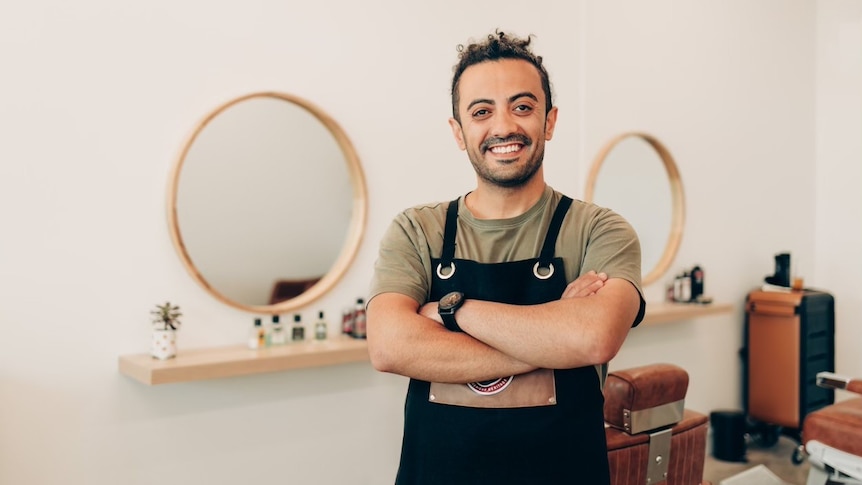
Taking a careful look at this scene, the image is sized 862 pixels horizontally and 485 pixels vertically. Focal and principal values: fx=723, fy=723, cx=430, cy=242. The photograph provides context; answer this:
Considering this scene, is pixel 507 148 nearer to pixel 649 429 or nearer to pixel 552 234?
pixel 552 234

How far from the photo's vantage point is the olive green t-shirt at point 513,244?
182 centimetres

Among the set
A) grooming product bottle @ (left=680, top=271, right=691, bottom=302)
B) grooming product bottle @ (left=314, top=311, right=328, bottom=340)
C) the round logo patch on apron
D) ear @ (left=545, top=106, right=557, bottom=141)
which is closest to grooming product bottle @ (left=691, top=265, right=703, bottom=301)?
grooming product bottle @ (left=680, top=271, right=691, bottom=302)

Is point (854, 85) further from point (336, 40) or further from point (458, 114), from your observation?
point (458, 114)

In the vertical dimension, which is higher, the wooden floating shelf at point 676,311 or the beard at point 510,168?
the beard at point 510,168

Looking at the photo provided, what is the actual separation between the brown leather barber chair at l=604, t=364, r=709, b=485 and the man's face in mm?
995

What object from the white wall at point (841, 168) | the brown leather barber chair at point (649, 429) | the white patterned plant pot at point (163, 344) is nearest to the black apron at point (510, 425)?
the brown leather barber chair at point (649, 429)

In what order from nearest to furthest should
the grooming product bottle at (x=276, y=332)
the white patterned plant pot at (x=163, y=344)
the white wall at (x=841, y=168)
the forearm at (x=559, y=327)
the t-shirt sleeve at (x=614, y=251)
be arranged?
1. the forearm at (x=559, y=327)
2. the t-shirt sleeve at (x=614, y=251)
3. the white patterned plant pot at (x=163, y=344)
4. the grooming product bottle at (x=276, y=332)
5. the white wall at (x=841, y=168)

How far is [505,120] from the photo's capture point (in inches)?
71.6

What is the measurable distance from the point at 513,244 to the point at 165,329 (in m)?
1.48

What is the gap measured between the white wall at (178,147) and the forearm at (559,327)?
5.05 ft

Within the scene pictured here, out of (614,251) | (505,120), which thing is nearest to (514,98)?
(505,120)

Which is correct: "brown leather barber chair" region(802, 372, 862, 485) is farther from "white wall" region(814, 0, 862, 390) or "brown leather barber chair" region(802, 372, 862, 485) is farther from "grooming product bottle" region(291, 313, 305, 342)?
"grooming product bottle" region(291, 313, 305, 342)

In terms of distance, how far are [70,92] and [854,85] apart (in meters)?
5.28

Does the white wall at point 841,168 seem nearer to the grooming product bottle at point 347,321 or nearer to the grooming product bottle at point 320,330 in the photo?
the grooming product bottle at point 347,321
